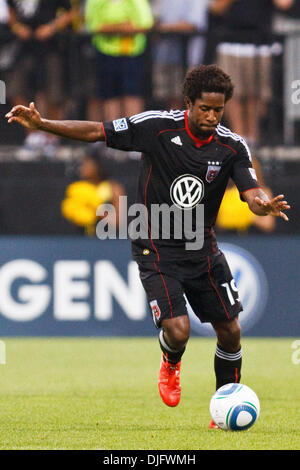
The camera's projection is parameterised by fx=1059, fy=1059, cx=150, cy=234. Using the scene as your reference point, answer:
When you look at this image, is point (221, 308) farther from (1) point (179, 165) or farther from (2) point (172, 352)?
(1) point (179, 165)

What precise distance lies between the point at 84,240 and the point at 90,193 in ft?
1.95

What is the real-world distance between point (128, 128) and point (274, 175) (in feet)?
20.5

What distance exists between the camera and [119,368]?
10.7m

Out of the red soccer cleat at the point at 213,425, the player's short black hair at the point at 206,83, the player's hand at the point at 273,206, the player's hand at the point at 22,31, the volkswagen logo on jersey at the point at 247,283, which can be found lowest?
the volkswagen logo on jersey at the point at 247,283

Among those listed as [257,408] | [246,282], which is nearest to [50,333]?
[246,282]

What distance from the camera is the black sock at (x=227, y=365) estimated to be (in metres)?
7.36

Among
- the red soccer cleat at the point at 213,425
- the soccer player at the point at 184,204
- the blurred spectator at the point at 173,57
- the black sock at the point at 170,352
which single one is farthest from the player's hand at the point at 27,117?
the blurred spectator at the point at 173,57

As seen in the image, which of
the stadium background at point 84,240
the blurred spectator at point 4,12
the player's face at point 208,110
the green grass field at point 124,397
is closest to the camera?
the green grass field at point 124,397

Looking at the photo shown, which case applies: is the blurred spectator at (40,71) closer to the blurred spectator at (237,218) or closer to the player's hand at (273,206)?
the blurred spectator at (237,218)

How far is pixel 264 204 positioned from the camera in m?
6.68

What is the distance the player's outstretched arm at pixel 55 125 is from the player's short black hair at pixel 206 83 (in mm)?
656

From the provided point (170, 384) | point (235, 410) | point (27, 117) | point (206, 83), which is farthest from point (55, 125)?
point (235, 410)

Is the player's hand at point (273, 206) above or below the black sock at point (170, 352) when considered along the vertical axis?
above

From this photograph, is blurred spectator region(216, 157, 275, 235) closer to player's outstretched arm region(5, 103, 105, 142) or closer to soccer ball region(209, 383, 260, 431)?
player's outstretched arm region(5, 103, 105, 142)
